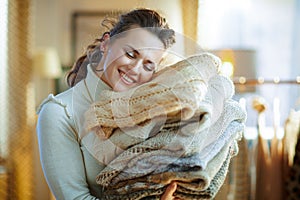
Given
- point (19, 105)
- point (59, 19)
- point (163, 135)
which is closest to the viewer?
point (163, 135)

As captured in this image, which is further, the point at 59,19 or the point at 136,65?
the point at 59,19

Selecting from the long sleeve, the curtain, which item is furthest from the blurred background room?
the long sleeve

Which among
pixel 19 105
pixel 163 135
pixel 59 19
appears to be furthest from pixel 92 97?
pixel 59 19

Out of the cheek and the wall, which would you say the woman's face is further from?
the wall

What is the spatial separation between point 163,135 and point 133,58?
0.11 metres

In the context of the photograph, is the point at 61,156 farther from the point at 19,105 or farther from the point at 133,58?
the point at 19,105

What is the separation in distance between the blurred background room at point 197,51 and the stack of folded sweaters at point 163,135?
10 cm

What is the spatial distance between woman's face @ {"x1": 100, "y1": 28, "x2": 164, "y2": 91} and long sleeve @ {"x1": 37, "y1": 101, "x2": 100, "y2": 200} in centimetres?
9

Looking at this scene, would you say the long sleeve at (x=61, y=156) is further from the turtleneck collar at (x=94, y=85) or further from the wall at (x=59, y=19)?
the wall at (x=59, y=19)

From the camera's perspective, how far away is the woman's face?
0.62 m

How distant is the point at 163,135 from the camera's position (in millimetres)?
613

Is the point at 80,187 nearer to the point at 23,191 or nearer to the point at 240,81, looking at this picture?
the point at 240,81

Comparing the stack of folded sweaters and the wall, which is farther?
the wall

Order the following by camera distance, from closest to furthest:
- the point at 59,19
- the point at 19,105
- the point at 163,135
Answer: the point at 163,135
the point at 19,105
the point at 59,19
